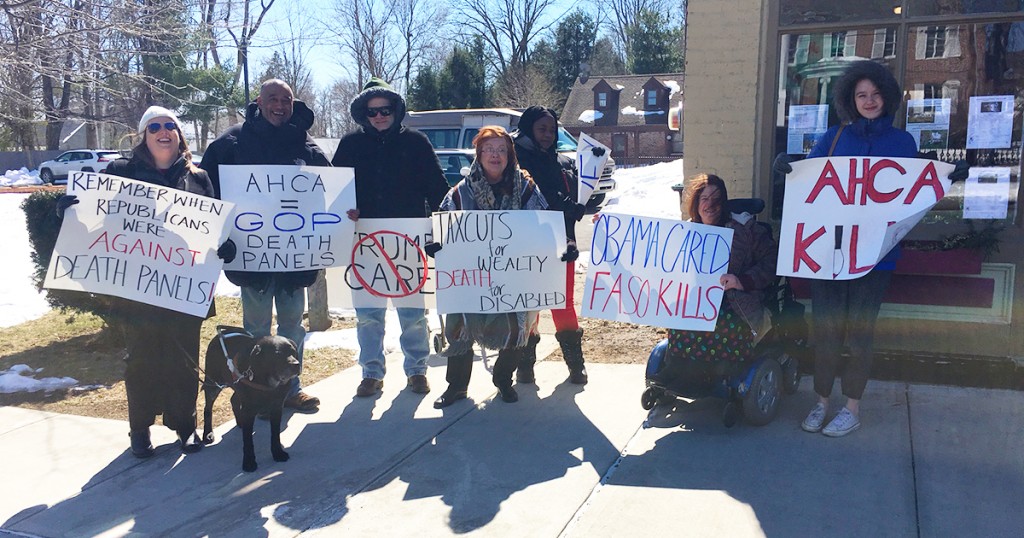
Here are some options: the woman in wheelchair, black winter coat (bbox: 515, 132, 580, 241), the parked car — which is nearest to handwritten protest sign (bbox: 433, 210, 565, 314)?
black winter coat (bbox: 515, 132, 580, 241)

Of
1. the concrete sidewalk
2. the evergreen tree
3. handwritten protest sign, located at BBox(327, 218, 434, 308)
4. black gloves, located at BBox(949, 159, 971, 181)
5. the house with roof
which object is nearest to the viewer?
the concrete sidewalk

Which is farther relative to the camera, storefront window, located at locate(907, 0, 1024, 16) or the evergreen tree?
the evergreen tree

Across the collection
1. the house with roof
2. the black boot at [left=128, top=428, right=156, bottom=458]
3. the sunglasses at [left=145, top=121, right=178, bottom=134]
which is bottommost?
the black boot at [left=128, top=428, right=156, bottom=458]

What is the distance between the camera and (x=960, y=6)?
202 inches

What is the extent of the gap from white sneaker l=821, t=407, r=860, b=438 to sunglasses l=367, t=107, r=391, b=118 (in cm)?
321

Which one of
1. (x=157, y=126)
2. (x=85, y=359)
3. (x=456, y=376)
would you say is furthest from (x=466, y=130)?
(x=157, y=126)

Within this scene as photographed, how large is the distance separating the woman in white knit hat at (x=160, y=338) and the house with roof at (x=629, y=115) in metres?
37.8

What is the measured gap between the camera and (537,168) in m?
5.22

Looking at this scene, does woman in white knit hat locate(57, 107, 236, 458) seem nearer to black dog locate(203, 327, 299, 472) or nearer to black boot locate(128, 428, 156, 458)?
black boot locate(128, 428, 156, 458)

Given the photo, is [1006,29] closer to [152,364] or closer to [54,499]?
[152,364]

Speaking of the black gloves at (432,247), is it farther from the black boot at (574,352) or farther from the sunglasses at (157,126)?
the sunglasses at (157,126)

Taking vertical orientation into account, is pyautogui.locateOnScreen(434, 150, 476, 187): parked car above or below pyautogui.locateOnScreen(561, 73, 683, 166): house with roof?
below

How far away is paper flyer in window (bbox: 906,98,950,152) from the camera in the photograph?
17.4 ft

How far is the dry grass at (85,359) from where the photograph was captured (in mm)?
5361
